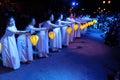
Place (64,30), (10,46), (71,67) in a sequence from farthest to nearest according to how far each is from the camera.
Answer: (64,30) < (71,67) < (10,46)

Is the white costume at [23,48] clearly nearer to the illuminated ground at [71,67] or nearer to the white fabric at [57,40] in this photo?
the illuminated ground at [71,67]

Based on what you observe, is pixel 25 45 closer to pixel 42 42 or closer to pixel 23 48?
pixel 23 48

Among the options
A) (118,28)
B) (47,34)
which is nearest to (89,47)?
(118,28)

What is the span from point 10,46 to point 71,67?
297cm

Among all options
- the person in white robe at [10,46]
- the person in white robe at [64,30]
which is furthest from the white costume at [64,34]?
the person in white robe at [10,46]

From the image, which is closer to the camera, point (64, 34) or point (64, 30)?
point (64, 30)

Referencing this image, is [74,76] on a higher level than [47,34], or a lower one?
lower

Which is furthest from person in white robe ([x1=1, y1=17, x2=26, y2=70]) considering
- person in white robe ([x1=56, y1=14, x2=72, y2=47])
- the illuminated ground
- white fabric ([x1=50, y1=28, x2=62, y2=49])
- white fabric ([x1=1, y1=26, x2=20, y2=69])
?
person in white robe ([x1=56, y1=14, x2=72, y2=47])

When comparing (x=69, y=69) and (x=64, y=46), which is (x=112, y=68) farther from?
(x=64, y=46)

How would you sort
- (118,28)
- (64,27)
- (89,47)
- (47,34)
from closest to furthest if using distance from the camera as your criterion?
(47,34) → (64,27) → (89,47) → (118,28)

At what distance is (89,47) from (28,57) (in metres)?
Result: 5.96

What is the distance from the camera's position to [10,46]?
10.2m

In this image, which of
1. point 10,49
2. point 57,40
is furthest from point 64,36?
point 10,49

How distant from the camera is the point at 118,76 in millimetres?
8188
